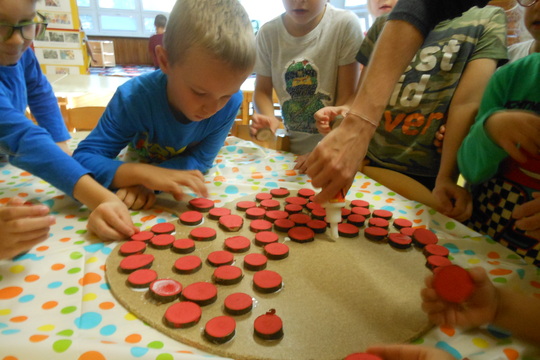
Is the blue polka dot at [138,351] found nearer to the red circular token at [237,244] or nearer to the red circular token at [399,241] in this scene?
the red circular token at [237,244]

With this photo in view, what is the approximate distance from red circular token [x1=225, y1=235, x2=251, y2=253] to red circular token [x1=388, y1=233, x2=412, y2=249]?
284mm

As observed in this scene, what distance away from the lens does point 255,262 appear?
23.0 inches

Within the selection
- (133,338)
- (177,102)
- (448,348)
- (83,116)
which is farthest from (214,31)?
(83,116)

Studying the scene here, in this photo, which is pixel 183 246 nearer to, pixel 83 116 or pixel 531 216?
pixel 531 216

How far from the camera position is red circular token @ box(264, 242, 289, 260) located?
619 mm

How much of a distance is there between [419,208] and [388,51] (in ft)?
1.31

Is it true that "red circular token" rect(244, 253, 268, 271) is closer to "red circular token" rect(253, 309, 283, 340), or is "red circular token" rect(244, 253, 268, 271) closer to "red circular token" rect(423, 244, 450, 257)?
"red circular token" rect(253, 309, 283, 340)

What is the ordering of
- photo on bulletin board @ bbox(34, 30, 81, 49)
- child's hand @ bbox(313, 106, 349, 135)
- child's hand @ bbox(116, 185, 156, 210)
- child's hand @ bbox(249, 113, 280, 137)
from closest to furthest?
1. child's hand @ bbox(116, 185, 156, 210)
2. child's hand @ bbox(313, 106, 349, 135)
3. child's hand @ bbox(249, 113, 280, 137)
4. photo on bulletin board @ bbox(34, 30, 81, 49)

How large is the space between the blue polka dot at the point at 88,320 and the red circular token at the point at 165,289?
8 cm

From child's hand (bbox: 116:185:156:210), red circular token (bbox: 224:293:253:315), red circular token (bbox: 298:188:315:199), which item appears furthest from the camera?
red circular token (bbox: 298:188:315:199)

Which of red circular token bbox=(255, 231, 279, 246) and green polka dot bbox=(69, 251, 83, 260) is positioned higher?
red circular token bbox=(255, 231, 279, 246)

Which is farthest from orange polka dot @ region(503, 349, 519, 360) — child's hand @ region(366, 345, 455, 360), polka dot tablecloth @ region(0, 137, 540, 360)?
child's hand @ region(366, 345, 455, 360)

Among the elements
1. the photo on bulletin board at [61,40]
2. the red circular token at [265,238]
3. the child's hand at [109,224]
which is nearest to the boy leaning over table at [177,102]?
the child's hand at [109,224]

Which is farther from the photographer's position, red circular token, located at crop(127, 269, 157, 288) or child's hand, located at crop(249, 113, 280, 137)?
child's hand, located at crop(249, 113, 280, 137)
